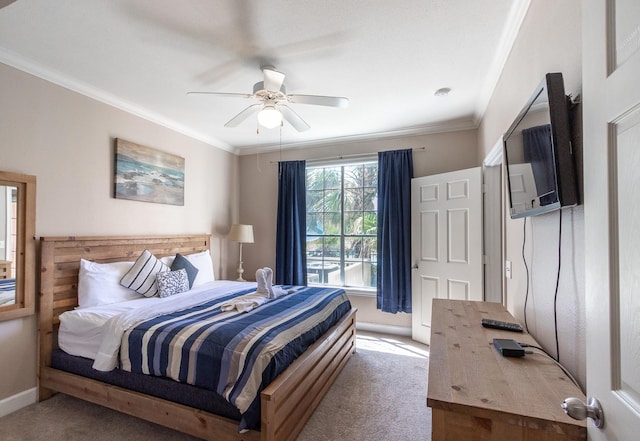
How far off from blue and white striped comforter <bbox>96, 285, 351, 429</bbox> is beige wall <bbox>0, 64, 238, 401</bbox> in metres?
1.06

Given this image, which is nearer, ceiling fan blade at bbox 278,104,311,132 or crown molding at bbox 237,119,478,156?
ceiling fan blade at bbox 278,104,311,132

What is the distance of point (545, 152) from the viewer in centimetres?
122

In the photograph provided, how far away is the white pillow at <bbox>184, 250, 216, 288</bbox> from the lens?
3732 millimetres

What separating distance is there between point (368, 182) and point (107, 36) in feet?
10.5

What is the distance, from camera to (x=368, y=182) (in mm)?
4367

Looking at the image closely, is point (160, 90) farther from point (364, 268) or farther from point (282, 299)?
point (364, 268)

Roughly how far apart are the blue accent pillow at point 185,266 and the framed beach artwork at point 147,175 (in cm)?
74

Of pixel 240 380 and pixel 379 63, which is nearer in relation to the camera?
pixel 240 380

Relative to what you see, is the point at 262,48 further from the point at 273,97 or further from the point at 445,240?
the point at 445,240

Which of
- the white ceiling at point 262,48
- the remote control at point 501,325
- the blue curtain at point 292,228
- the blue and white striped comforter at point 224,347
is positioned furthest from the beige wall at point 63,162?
the remote control at point 501,325

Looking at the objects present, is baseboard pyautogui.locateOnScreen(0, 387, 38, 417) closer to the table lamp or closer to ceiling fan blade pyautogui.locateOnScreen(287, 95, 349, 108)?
the table lamp

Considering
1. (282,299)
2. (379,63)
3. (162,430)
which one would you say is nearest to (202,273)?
(282,299)

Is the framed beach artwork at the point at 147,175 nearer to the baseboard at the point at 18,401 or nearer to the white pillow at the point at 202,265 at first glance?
the white pillow at the point at 202,265

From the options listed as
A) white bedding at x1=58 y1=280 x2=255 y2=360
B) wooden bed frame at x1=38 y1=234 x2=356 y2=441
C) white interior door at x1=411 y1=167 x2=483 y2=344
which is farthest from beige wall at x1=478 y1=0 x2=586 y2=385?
white bedding at x1=58 y1=280 x2=255 y2=360
